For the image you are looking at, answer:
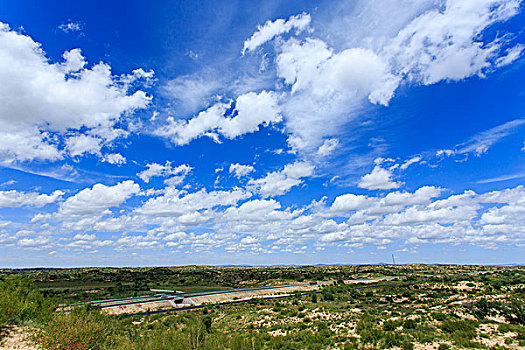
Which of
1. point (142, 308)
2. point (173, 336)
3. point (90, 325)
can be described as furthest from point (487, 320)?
point (142, 308)

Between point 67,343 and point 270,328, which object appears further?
point 270,328

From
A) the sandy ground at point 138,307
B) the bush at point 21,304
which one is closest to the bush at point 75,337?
the bush at point 21,304

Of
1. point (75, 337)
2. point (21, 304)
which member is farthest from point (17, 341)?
point (21, 304)

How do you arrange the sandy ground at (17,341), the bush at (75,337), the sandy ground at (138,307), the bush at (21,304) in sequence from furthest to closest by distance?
the sandy ground at (138,307) → the bush at (21,304) → the sandy ground at (17,341) → the bush at (75,337)

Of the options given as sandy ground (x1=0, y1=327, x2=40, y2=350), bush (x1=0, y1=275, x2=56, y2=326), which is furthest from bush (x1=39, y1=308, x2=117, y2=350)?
bush (x1=0, y1=275, x2=56, y2=326)

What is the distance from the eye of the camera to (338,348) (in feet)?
62.4

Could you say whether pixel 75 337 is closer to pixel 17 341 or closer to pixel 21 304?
pixel 17 341

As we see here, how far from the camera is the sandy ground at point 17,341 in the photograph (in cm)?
1474

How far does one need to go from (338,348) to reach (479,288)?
40410 millimetres

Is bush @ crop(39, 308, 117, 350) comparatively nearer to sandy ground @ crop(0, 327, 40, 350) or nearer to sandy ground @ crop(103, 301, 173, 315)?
sandy ground @ crop(0, 327, 40, 350)

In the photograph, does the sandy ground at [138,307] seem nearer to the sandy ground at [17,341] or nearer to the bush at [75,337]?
the sandy ground at [17,341]

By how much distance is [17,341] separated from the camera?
15523 millimetres

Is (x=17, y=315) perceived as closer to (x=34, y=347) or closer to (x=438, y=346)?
(x=34, y=347)

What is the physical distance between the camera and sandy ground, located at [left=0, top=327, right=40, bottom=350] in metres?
14.7
